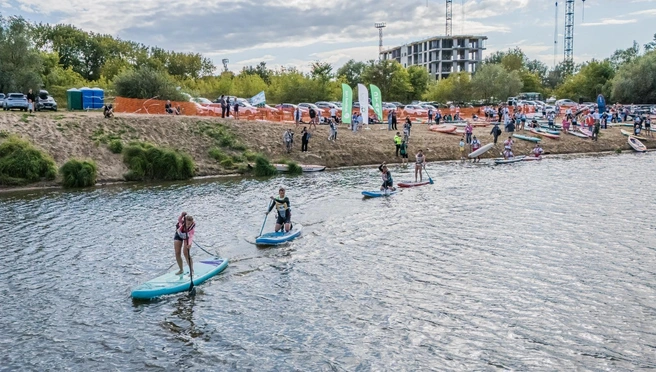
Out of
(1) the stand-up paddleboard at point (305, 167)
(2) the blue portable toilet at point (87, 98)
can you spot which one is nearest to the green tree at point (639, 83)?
(1) the stand-up paddleboard at point (305, 167)

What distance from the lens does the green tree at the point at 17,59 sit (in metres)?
58.8

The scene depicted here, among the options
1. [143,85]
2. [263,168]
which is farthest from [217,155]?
[143,85]

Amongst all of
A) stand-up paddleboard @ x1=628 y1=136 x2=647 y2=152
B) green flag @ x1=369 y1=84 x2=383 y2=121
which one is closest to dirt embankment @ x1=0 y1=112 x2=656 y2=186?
green flag @ x1=369 y1=84 x2=383 y2=121

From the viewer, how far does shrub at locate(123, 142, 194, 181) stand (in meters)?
41.3

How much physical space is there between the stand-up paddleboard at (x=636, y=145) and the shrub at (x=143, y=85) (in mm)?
43892

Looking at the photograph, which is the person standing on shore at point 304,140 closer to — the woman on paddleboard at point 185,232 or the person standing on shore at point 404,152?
the person standing on shore at point 404,152

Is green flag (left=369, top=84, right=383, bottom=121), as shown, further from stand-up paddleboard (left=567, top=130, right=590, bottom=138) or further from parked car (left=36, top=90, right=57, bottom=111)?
parked car (left=36, top=90, right=57, bottom=111)

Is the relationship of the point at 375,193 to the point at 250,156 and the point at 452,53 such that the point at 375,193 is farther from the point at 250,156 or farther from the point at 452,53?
the point at 452,53

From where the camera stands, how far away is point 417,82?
108312 millimetres

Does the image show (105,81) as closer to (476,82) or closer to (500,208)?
(476,82)

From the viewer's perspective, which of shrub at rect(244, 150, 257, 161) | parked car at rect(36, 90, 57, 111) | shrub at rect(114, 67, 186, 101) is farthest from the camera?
shrub at rect(114, 67, 186, 101)

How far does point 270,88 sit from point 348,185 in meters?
58.4

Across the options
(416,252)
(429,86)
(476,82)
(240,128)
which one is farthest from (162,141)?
(429,86)

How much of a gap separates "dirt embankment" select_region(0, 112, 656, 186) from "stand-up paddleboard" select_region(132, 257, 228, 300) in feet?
75.9
